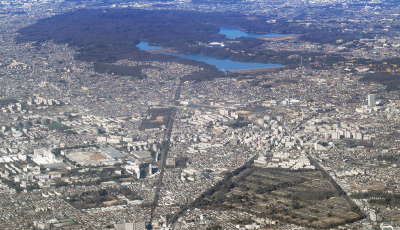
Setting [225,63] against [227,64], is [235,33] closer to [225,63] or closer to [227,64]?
[225,63]

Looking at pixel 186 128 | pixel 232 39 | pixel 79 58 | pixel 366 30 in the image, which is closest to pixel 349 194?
pixel 186 128

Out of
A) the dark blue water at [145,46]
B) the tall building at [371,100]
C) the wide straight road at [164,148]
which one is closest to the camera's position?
the wide straight road at [164,148]

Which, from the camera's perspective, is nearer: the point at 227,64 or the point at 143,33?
the point at 227,64

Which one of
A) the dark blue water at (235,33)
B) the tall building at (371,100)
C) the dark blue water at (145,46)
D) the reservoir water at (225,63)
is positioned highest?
the tall building at (371,100)

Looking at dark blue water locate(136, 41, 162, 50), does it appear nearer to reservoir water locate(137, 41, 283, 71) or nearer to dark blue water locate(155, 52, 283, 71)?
reservoir water locate(137, 41, 283, 71)

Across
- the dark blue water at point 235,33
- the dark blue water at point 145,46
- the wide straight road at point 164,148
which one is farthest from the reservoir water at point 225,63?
the dark blue water at point 235,33

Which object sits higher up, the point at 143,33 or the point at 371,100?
the point at 371,100

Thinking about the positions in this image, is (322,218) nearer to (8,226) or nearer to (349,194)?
(349,194)

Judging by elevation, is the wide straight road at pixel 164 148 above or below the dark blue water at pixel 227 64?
above

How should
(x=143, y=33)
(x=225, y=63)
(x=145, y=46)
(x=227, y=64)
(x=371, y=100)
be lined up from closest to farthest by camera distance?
(x=371, y=100)
(x=227, y=64)
(x=225, y=63)
(x=145, y=46)
(x=143, y=33)

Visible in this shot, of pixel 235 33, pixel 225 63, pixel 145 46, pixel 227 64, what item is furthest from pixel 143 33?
pixel 227 64

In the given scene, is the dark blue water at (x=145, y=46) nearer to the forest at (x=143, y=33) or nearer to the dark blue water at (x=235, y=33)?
the forest at (x=143, y=33)
